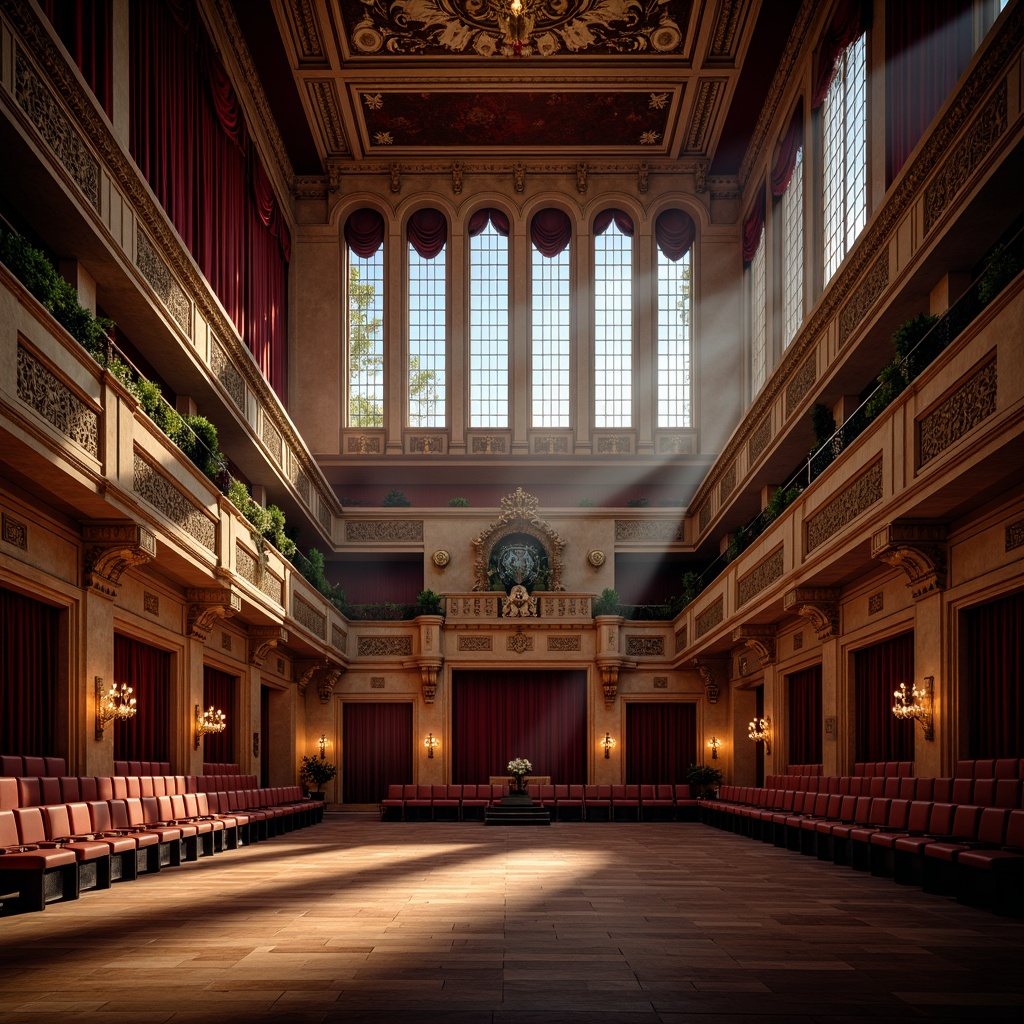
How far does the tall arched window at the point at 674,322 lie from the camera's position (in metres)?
29.8

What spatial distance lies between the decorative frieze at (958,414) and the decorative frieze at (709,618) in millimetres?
10802

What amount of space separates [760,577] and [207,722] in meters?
9.24

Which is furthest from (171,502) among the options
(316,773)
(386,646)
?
(386,646)

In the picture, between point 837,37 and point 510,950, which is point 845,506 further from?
point 837,37

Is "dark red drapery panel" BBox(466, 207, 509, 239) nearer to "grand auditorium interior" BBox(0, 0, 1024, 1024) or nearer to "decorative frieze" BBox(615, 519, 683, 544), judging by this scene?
"grand auditorium interior" BBox(0, 0, 1024, 1024)

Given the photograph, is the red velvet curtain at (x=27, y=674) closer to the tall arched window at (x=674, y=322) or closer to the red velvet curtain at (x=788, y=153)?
the red velvet curtain at (x=788, y=153)

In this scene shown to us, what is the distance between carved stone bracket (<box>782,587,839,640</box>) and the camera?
16750mm

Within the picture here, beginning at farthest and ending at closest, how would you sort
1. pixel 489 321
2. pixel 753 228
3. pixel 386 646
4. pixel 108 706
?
pixel 489 321 → pixel 753 228 → pixel 386 646 → pixel 108 706

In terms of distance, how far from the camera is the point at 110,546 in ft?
41.1

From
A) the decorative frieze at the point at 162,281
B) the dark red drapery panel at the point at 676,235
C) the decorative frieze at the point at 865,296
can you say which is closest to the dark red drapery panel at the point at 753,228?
the dark red drapery panel at the point at 676,235

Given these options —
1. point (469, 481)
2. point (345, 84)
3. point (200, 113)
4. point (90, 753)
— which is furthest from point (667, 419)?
point (90, 753)

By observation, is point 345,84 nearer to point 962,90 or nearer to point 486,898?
point 962,90

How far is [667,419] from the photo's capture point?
29.8m

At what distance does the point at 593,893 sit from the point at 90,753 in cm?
615
